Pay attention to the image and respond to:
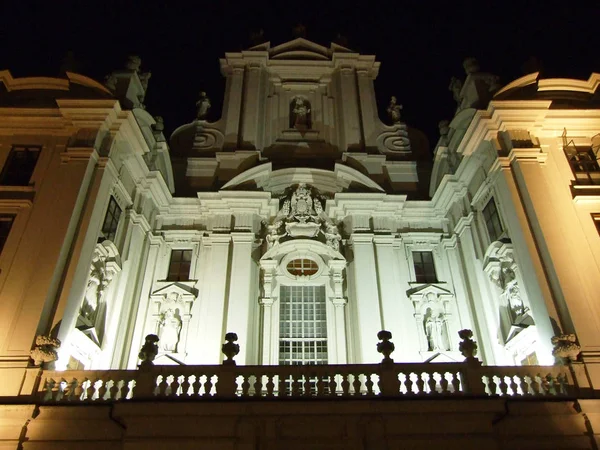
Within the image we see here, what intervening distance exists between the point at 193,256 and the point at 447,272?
372 inches

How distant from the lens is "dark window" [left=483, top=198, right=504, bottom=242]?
58.0 feet

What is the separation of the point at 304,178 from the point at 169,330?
8172mm

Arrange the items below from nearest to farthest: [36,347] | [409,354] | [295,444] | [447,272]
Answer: [295,444], [36,347], [409,354], [447,272]

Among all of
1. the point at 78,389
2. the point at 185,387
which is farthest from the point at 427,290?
the point at 78,389

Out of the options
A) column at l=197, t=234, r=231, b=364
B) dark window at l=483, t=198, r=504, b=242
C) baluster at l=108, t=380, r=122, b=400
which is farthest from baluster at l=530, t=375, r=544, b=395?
baluster at l=108, t=380, r=122, b=400

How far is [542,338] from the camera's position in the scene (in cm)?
1405

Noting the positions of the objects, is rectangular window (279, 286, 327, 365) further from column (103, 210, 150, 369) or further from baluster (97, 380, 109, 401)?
baluster (97, 380, 109, 401)

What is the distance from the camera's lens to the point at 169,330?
1841 cm

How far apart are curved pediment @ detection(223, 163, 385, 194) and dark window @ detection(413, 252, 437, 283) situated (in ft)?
10.1

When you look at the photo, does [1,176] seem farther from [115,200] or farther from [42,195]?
[115,200]

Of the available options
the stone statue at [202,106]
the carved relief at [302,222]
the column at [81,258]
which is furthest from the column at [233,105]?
the column at [81,258]

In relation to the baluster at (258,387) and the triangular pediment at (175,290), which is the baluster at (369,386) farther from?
the triangular pediment at (175,290)

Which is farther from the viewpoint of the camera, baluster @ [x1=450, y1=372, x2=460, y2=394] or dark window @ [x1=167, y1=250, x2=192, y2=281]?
dark window @ [x1=167, y1=250, x2=192, y2=281]

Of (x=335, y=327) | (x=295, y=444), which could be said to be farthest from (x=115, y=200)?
(x=295, y=444)
